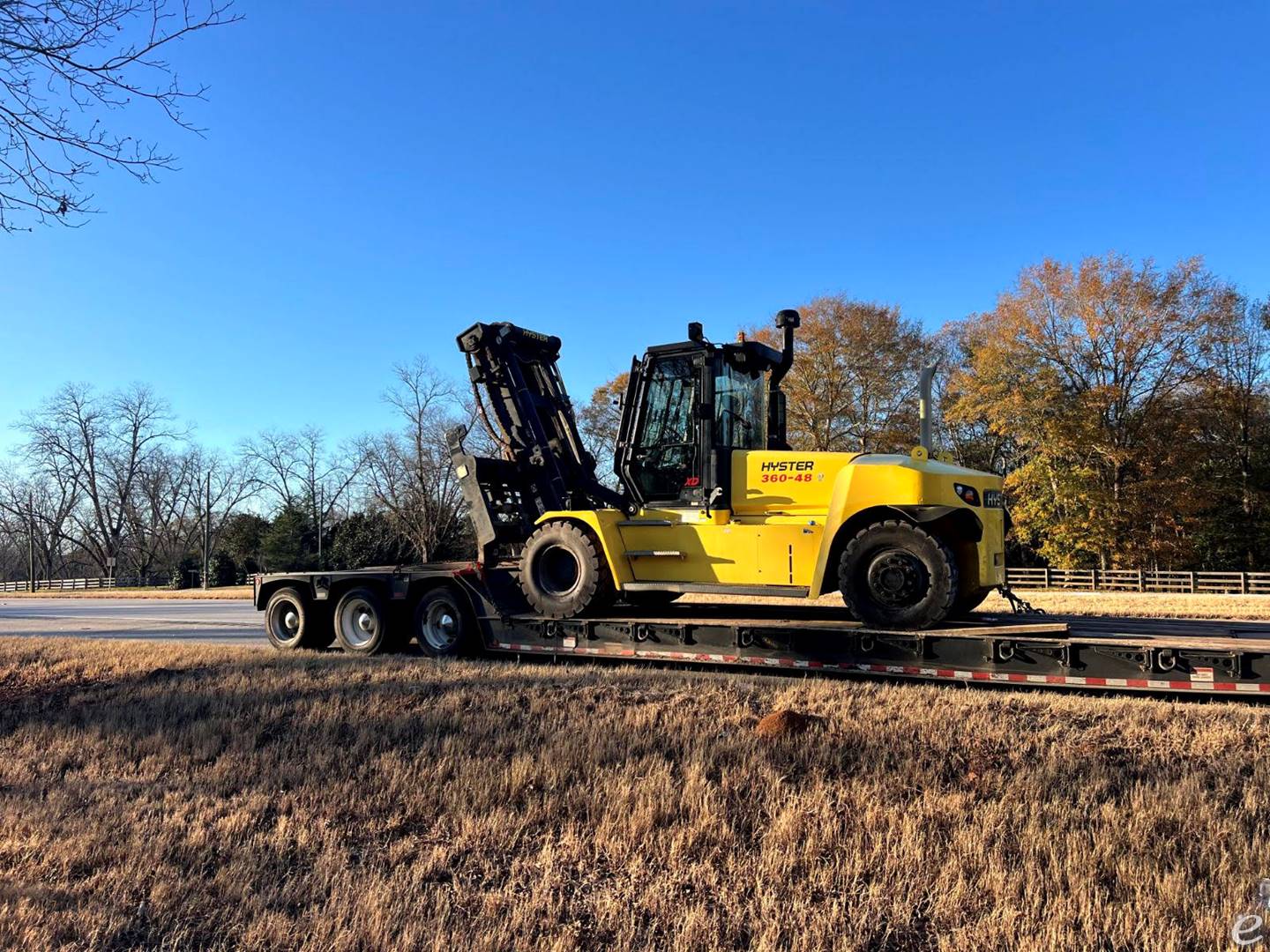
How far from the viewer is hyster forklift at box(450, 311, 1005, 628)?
282 inches

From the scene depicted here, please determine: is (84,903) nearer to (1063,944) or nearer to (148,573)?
(1063,944)

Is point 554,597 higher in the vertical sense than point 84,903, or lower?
higher

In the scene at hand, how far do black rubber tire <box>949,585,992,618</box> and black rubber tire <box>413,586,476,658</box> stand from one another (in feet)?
17.0

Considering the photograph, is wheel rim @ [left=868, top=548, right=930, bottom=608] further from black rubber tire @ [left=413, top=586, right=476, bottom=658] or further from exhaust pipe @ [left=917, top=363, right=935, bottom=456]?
black rubber tire @ [left=413, top=586, right=476, bottom=658]

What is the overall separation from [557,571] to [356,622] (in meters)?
3.24

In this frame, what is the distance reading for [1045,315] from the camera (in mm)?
33219

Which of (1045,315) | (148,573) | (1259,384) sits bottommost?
(148,573)

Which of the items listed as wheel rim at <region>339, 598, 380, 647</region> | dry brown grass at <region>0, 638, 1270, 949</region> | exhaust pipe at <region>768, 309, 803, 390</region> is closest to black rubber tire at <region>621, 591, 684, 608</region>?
dry brown grass at <region>0, 638, 1270, 949</region>

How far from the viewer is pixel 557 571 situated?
354 inches

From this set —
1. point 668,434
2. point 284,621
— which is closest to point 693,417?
point 668,434

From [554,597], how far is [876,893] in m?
5.62

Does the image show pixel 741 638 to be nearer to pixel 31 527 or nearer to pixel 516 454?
pixel 516 454

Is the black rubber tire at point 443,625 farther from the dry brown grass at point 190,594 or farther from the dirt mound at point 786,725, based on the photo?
the dry brown grass at point 190,594

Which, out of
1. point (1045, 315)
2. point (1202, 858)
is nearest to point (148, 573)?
point (1045, 315)
